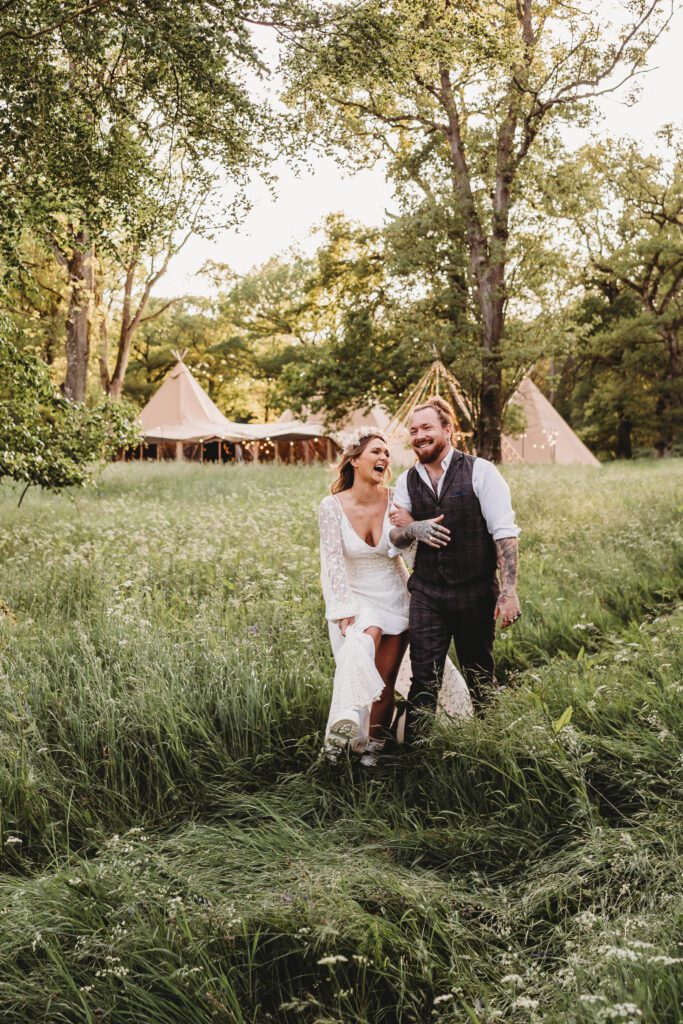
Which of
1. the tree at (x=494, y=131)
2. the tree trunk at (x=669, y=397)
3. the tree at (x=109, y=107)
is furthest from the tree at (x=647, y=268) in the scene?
the tree at (x=109, y=107)

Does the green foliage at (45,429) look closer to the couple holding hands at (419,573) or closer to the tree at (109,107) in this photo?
the tree at (109,107)

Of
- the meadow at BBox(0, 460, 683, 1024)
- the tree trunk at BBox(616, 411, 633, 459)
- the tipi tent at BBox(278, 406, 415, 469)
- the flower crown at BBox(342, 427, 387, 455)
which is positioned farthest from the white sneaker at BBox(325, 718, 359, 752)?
the tree trunk at BBox(616, 411, 633, 459)

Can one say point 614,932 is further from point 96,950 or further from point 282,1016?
point 96,950

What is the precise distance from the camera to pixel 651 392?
120ft

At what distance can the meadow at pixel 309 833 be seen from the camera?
2.66 m

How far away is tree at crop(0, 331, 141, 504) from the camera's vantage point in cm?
734

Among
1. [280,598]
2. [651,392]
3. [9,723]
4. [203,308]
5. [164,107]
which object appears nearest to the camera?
[9,723]

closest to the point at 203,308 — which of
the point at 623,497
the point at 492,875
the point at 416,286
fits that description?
the point at 416,286

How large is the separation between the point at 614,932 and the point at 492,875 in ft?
2.60

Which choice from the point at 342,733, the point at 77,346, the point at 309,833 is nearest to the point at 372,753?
the point at 342,733

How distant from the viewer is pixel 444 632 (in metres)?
4.58

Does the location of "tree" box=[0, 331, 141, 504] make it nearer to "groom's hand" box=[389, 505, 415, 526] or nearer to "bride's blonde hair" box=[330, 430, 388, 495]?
"bride's blonde hair" box=[330, 430, 388, 495]

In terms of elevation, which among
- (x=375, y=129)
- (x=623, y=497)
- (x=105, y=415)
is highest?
(x=375, y=129)

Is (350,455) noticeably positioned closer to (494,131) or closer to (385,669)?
(385,669)
